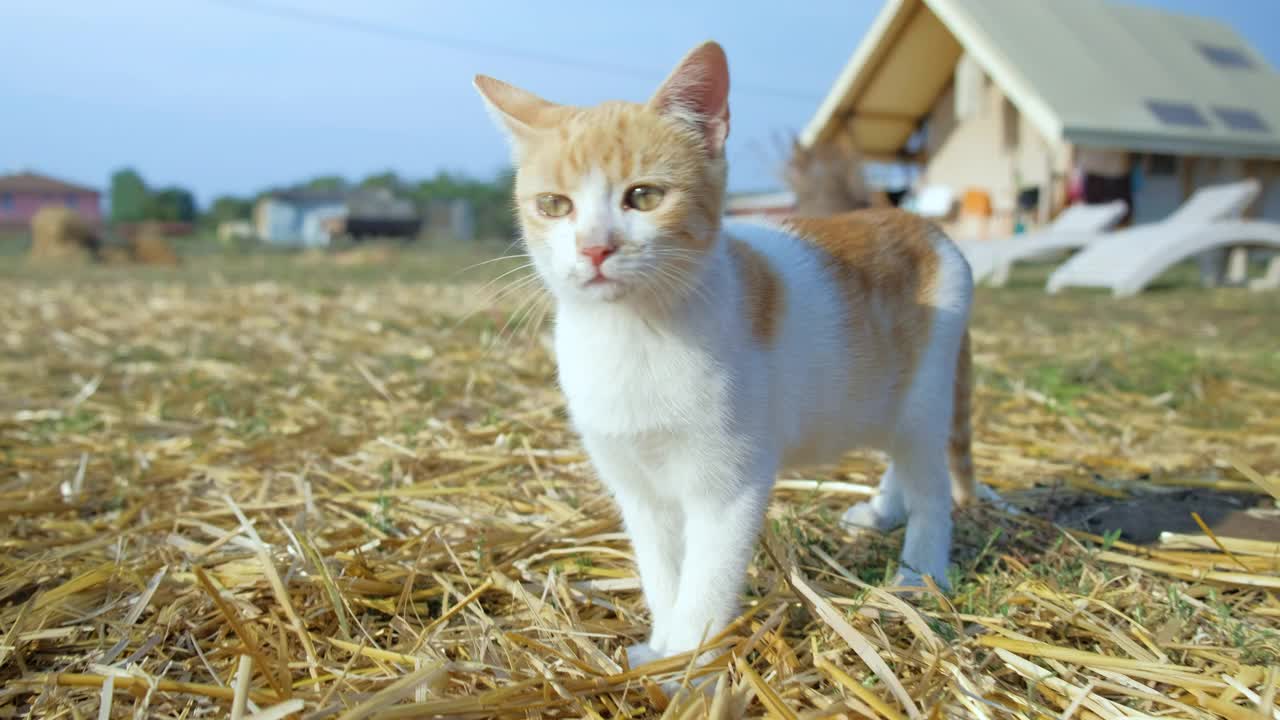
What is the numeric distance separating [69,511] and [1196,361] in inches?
185

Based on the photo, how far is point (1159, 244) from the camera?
839 centimetres

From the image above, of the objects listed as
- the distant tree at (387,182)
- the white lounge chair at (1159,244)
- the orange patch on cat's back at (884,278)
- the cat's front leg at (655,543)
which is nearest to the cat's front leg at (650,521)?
the cat's front leg at (655,543)

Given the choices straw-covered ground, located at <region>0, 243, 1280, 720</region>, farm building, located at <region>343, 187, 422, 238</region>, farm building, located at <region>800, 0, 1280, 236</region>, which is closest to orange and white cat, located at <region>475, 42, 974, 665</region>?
straw-covered ground, located at <region>0, 243, 1280, 720</region>

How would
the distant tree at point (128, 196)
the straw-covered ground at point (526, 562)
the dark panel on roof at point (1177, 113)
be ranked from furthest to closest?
1. the distant tree at point (128, 196)
2. the dark panel on roof at point (1177, 113)
3. the straw-covered ground at point (526, 562)

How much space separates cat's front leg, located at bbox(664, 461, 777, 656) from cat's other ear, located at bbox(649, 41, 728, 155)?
0.69m

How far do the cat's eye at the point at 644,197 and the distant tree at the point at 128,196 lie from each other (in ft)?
102

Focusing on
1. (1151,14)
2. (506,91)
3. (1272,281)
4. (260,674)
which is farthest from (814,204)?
(1151,14)

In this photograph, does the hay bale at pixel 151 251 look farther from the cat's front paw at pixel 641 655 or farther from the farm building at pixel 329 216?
the cat's front paw at pixel 641 655

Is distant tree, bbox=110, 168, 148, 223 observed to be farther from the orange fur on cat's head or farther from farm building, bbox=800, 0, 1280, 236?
the orange fur on cat's head

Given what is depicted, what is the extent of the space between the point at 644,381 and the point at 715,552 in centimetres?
36

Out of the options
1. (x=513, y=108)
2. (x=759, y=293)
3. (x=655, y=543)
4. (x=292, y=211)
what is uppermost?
(x=292, y=211)

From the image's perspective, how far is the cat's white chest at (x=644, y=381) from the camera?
5.33ft

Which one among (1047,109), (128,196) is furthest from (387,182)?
(1047,109)

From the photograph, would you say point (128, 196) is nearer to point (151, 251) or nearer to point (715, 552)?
point (151, 251)
